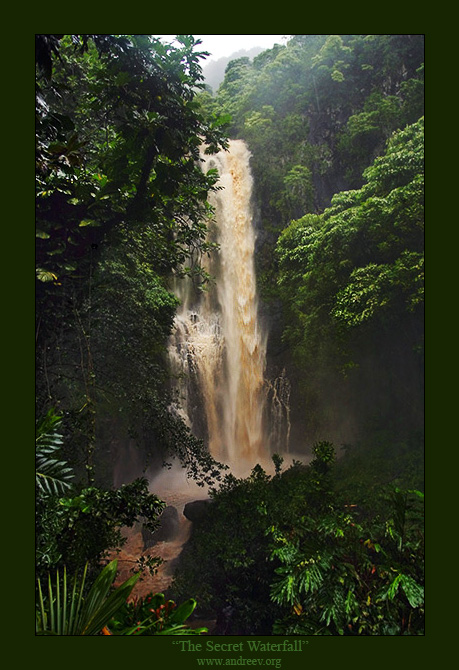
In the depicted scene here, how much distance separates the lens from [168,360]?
455 cm

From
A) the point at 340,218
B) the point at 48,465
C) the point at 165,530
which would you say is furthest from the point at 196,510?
the point at 340,218

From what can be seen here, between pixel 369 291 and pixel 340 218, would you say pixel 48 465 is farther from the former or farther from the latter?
pixel 340 218

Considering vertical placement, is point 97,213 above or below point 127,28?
below

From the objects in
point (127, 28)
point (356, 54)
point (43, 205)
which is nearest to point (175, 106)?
point (127, 28)

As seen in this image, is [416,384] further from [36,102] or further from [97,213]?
[36,102]

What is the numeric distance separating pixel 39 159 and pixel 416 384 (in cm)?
364

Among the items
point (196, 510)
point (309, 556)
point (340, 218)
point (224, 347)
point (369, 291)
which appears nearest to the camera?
point (309, 556)

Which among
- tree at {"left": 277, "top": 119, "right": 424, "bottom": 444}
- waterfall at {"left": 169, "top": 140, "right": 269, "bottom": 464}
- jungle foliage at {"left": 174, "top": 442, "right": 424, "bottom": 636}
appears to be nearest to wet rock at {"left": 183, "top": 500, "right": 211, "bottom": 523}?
jungle foliage at {"left": 174, "top": 442, "right": 424, "bottom": 636}

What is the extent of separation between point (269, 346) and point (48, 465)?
301 cm

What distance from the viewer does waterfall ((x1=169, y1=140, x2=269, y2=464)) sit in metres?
4.54

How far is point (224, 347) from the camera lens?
514 centimetres

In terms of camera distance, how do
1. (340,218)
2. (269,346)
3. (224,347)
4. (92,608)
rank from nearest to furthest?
(92,608) < (340,218) < (269,346) < (224,347)

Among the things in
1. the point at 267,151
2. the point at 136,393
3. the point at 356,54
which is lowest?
the point at 136,393

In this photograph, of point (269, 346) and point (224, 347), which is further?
point (224, 347)
